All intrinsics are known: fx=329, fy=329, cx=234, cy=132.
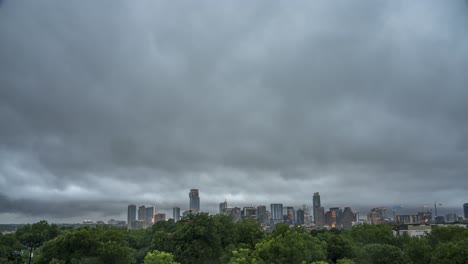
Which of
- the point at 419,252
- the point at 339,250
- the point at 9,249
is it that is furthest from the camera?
the point at 9,249

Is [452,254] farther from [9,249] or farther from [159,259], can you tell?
[9,249]

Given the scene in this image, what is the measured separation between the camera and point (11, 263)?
53094 mm

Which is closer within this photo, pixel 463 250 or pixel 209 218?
pixel 463 250

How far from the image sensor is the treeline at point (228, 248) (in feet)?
121

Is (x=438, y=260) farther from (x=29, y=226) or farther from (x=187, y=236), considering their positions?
(x=29, y=226)

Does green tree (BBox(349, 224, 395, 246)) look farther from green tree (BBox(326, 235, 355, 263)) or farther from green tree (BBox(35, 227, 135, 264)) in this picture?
green tree (BBox(35, 227, 135, 264))

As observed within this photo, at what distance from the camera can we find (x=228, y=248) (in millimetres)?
48156

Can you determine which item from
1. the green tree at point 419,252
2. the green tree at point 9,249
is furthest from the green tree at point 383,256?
the green tree at point 9,249

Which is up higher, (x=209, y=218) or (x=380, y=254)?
(x=209, y=218)

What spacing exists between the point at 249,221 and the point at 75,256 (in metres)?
28.3

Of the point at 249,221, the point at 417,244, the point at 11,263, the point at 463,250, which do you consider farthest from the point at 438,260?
the point at 11,263

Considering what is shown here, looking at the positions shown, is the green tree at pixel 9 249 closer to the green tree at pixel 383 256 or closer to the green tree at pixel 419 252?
the green tree at pixel 383 256

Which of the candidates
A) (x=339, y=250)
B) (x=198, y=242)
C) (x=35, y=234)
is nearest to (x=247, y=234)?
(x=198, y=242)

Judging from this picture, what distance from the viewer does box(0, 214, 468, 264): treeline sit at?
121 ft
